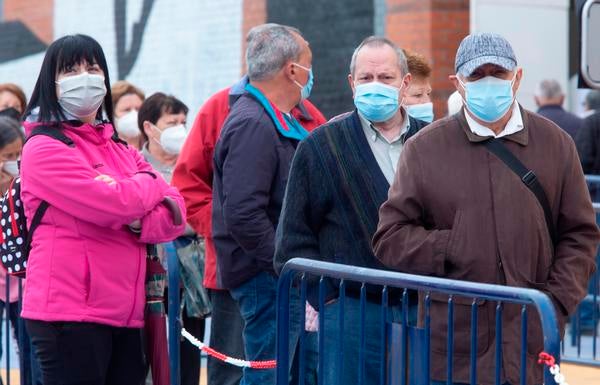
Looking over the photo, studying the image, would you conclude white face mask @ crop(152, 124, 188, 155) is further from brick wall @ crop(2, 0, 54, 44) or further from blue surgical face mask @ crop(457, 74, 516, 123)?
brick wall @ crop(2, 0, 54, 44)

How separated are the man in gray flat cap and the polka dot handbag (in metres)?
1.47

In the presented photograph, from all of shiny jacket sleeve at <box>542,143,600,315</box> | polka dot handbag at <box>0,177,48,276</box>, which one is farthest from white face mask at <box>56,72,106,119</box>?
shiny jacket sleeve at <box>542,143,600,315</box>

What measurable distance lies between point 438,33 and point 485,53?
24.6 feet

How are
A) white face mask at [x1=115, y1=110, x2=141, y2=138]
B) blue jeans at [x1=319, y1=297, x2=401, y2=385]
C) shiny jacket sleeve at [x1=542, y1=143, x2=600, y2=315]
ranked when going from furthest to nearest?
white face mask at [x1=115, y1=110, x2=141, y2=138] < blue jeans at [x1=319, y1=297, x2=401, y2=385] < shiny jacket sleeve at [x1=542, y1=143, x2=600, y2=315]

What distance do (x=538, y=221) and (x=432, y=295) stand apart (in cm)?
43

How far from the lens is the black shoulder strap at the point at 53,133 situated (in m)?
5.31

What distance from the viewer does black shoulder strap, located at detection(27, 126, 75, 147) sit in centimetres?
531

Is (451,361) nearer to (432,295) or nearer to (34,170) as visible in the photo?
(432,295)

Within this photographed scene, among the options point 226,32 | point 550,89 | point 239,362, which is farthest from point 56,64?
point 226,32

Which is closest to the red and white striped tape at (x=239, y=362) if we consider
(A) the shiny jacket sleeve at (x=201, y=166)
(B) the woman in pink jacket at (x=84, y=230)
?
(A) the shiny jacket sleeve at (x=201, y=166)

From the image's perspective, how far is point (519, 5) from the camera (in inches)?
466

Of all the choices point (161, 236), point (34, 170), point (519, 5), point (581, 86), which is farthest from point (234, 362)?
point (519, 5)

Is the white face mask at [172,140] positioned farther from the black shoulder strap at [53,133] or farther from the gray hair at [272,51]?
the black shoulder strap at [53,133]

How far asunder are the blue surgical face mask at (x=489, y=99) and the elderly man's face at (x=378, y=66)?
938mm
